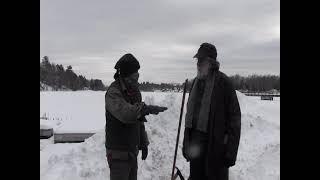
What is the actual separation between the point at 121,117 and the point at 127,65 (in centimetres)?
56

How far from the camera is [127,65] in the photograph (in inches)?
176

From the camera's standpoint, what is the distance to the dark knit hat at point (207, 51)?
4715 mm

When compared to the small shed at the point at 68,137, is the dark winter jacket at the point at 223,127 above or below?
A: above

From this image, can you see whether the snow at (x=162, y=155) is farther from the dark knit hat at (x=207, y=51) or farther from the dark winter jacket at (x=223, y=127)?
the dark knit hat at (x=207, y=51)

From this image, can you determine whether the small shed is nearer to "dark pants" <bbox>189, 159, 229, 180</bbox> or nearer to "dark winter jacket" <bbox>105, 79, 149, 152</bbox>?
"dark pants" <bbox>189, 159, 229, 180</bbox>

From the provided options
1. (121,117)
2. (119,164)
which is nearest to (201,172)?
(119,164)

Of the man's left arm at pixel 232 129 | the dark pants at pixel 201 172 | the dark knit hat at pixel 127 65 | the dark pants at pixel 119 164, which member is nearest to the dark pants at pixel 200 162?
the dark pants at pixel 201 172

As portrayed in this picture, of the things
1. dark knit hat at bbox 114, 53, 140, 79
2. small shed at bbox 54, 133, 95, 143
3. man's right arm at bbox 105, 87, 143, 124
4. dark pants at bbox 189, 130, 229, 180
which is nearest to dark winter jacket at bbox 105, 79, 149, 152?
man's right arm at bbox 105, 87, 143, 124

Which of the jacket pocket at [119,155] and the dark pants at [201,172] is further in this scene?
the dark pants at [201,172]

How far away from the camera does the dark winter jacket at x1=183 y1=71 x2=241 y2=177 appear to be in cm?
453

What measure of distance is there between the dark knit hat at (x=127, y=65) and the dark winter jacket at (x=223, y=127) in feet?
2.90

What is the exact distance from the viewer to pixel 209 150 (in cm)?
459

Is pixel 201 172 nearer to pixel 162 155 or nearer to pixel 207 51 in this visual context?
pixel 207 51
